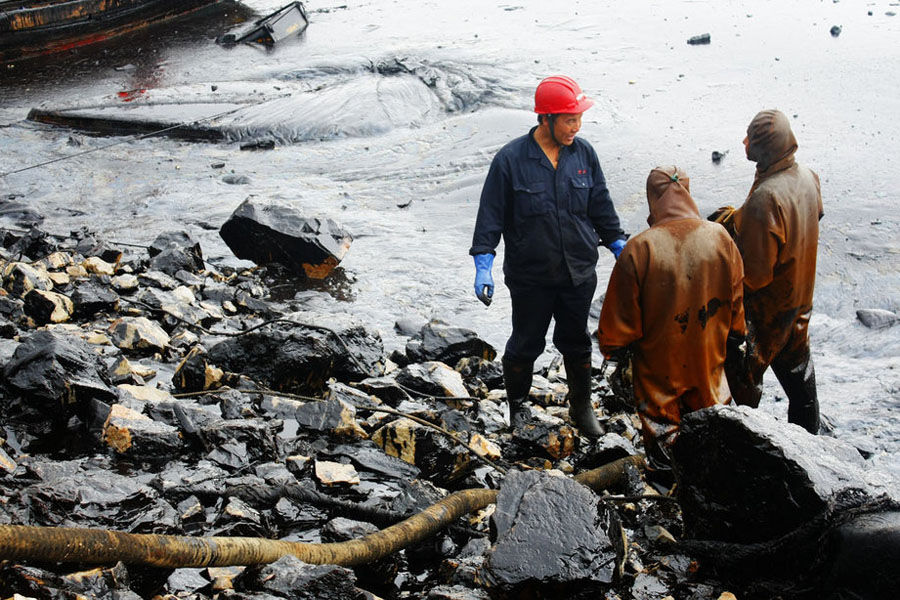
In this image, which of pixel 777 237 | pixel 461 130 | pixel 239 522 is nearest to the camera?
pixel 239 522

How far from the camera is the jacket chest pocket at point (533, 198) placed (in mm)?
3871

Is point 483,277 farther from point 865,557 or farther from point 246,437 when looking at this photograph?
point 865,557

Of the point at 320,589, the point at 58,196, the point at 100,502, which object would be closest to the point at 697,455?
the point at 320,589

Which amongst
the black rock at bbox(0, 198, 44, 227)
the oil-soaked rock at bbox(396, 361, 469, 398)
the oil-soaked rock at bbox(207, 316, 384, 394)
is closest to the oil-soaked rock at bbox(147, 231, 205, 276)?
the black rock at bbox(0, 198, 44, 227)

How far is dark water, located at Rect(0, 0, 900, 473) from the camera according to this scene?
6387 mm

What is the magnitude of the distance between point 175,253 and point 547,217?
3790 millimetres

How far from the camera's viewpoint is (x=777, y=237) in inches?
148

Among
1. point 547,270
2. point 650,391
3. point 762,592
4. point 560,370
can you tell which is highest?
point 547,270

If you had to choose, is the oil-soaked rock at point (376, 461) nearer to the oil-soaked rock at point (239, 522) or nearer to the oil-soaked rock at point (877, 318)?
the oil-soaked rock at point (239, 522)

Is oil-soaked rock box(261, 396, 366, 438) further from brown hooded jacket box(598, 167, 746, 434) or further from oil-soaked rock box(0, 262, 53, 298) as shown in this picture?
oil-soaked rock box(0, 262, 53, 298)

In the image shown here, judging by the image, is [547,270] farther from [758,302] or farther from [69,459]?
[69,459]

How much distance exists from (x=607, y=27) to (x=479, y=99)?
15.6 ft

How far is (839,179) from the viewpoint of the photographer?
25.7 ft

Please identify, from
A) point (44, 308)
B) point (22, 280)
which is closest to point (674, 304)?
point (44, 308)
